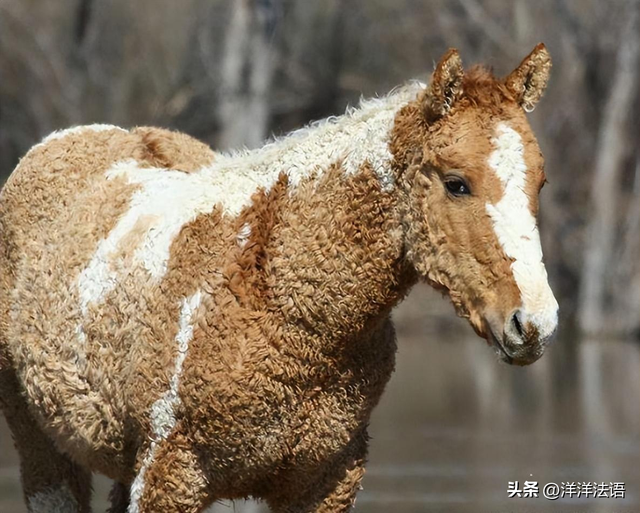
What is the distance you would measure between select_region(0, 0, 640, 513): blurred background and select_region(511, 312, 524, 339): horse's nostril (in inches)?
297

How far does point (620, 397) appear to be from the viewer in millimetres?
13234

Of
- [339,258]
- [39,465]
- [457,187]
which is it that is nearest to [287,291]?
[339,258]

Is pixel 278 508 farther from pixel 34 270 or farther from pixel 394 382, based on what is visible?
pixel 394 382

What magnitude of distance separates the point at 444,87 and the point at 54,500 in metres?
2.75

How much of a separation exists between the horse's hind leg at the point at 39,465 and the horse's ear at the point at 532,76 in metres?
2.66

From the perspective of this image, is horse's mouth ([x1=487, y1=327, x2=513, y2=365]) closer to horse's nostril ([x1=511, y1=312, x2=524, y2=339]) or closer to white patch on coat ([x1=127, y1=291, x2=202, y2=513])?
horse's nostril ([x1=511, y1=312, x2=524, y2=339])

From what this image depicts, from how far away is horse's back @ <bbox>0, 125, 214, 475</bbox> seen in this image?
475cm

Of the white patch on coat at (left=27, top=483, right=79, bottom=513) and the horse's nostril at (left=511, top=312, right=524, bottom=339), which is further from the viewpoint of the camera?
the white patch on coat at (left=27, top=483, right=79, bottom=513)

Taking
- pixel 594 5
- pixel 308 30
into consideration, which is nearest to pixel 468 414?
pixel 594 5

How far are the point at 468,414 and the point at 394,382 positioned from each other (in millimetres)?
2724

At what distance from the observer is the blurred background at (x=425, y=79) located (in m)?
13.7

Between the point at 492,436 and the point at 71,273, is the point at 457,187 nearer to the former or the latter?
the point at 71,273

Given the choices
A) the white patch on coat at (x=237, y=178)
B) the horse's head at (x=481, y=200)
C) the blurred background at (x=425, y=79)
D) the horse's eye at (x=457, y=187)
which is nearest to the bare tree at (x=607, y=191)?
the blurred background at (x=425, y=79)

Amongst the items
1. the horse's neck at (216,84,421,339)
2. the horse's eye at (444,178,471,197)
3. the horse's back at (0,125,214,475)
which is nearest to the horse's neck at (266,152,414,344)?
the horse's neck at (216,84,421,339)
